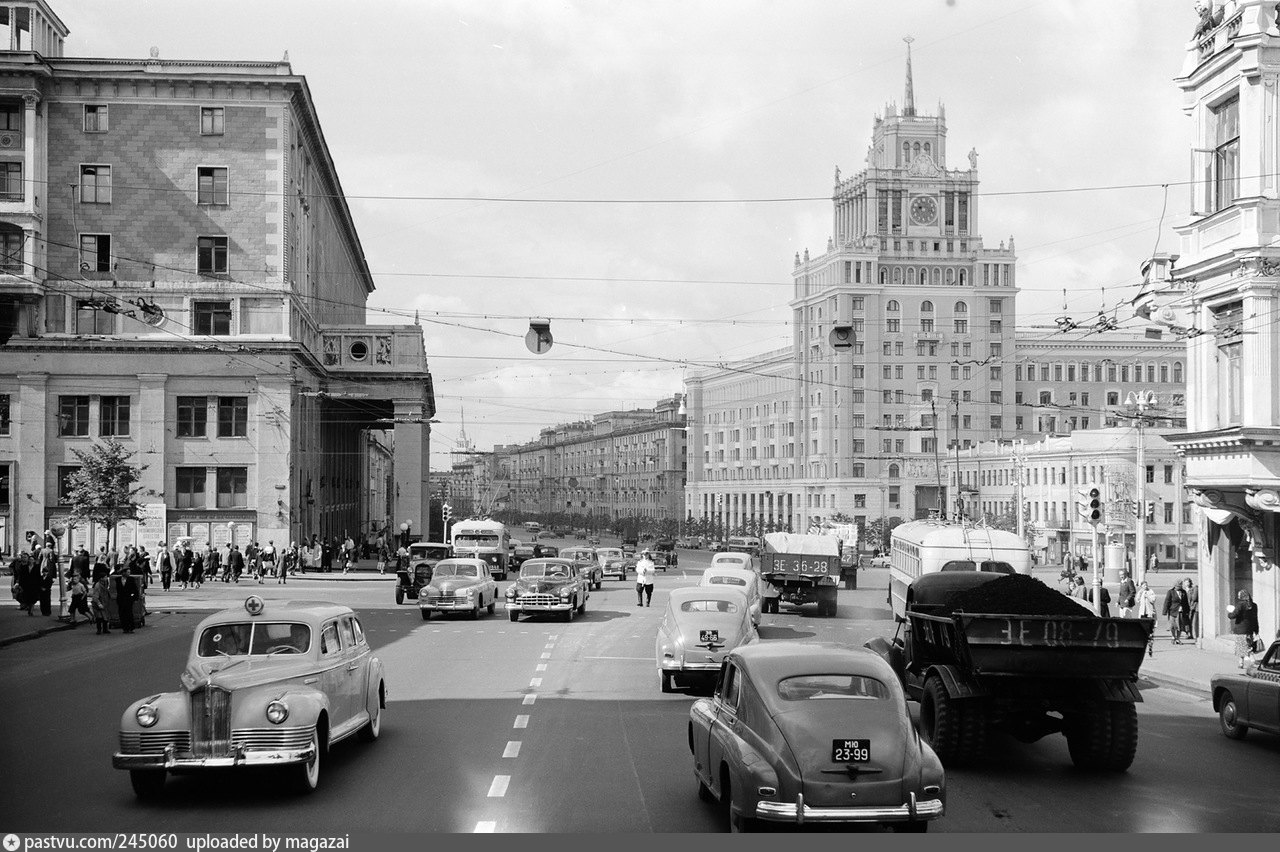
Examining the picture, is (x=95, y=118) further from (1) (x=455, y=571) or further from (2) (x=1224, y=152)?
(2) (x=1224, y=152)

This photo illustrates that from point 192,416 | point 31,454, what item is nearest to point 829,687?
point 192,416

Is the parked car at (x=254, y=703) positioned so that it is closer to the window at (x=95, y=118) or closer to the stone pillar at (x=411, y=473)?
the window at (x=95, y=118)

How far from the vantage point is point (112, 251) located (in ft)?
197

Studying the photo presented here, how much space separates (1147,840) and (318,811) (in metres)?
7.00

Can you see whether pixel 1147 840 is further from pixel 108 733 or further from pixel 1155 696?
pixel 1155 696

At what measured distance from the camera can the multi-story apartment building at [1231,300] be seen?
27.4m

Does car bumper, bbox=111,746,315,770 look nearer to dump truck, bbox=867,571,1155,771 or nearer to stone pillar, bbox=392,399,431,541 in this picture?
dump truck, bbox=867,571,1155,771

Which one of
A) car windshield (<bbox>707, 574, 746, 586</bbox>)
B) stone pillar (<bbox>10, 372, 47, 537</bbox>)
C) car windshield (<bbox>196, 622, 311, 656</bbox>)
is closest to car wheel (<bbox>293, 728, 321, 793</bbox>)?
car windshield (<bbox>196, 622, 311, 656</bbox>)

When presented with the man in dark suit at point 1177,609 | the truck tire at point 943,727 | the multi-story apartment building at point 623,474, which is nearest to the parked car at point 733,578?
the man in dark suit at point 1177,609

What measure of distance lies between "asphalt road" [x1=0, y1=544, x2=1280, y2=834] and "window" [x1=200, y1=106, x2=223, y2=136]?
4136cm

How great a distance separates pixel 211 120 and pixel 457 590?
116ft

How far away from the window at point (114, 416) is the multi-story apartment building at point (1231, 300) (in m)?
47.0

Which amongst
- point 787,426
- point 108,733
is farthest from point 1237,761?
point 787,426

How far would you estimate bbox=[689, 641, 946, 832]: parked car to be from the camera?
1022 centimetres
